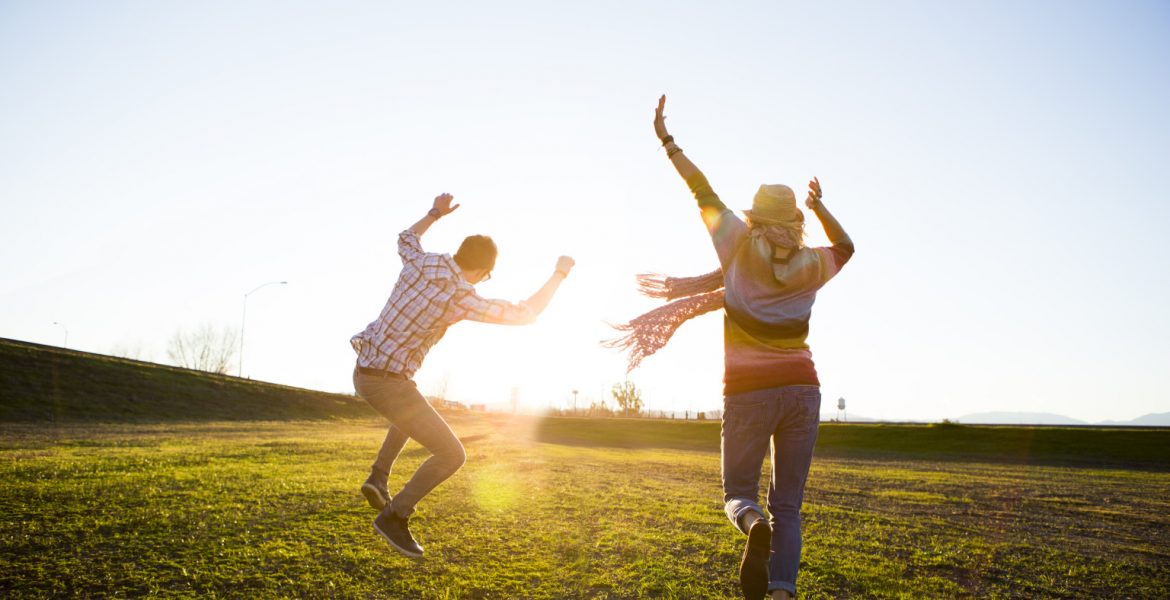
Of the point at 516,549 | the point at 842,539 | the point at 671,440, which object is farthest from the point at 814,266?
the point at 671,440

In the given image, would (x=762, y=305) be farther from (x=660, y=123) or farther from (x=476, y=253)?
(x=476, y=253)

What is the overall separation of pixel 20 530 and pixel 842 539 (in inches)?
316

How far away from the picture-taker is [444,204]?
5402 mm

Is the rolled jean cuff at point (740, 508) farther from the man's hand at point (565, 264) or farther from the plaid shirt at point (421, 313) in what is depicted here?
the man's hand at point (565, 264)

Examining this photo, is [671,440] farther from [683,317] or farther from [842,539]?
[683,317]

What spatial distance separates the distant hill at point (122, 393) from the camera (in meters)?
33.3

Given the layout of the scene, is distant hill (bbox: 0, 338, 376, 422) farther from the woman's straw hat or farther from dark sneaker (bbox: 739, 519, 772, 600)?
the woman's straw hat

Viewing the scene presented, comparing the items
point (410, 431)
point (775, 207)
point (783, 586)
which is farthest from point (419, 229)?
point (783, 586)

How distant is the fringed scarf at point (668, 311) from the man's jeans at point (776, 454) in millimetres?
790

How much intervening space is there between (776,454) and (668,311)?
120cm

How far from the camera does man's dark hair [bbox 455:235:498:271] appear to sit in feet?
15.6

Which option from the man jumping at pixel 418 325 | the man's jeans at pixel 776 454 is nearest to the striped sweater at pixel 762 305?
the man's jeans at pixel 776 454

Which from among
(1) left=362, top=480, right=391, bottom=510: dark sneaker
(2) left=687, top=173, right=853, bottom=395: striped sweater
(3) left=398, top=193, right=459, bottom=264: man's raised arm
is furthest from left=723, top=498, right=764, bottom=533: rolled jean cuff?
(1) left=362, top=480, right=391, bottom=510: dark sneaker

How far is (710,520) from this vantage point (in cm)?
829
